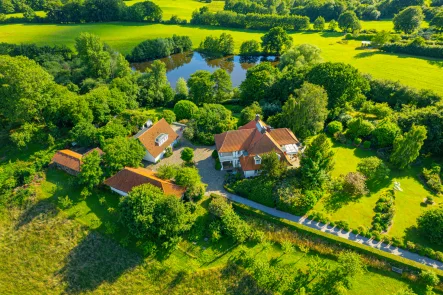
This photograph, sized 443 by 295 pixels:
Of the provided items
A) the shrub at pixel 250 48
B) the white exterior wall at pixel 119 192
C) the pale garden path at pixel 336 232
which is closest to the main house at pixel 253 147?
the pale garden path at pixel 336 232

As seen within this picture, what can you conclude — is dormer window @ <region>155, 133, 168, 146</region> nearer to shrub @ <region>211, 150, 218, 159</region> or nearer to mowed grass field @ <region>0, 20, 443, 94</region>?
shrub @ <region>211, 150, 218, 159</region>

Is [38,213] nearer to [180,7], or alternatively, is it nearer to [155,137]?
[155,137]

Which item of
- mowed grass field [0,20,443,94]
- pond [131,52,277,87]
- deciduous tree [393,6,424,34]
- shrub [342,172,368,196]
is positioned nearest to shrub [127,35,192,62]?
pond [131,52,277,87]

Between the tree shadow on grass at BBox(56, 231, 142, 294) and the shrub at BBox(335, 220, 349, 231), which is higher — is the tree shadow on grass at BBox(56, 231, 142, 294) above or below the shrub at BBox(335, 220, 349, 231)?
below

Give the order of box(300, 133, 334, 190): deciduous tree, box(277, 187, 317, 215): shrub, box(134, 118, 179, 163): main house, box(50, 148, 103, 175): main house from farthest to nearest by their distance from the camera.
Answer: box(134, 118, 179, 163): main house < box(50, 148, 103, 175): main house < box(300, 133, 334, 190): deciduous tree < box(277, 187, 317, 215): shrub

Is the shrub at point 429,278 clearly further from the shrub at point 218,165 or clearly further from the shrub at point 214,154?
the shrub at point 214,154

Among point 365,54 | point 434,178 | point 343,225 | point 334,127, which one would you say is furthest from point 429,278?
point 365,54
